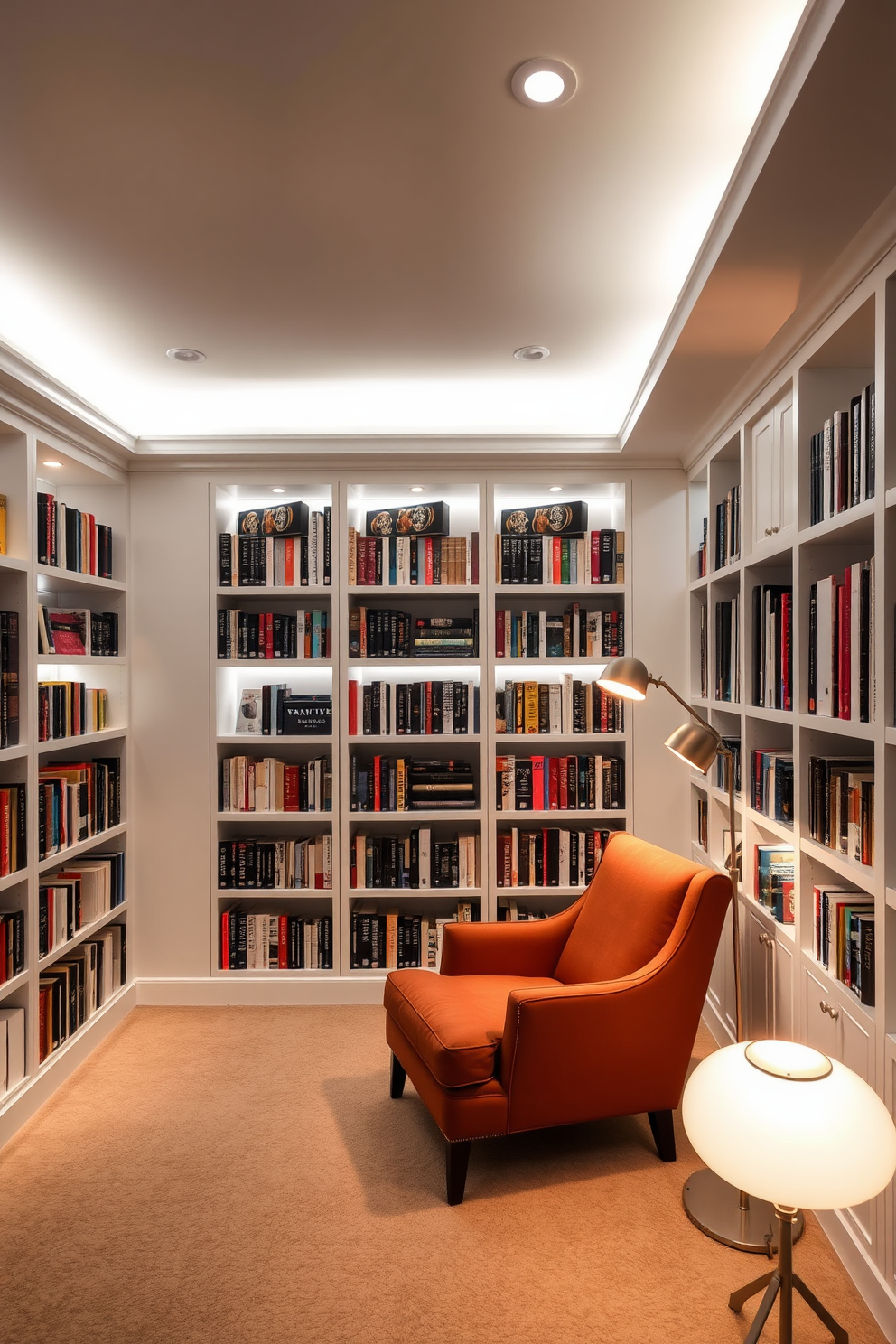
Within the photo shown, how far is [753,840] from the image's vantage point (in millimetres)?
2965

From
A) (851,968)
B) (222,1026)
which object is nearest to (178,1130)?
(222,1026)

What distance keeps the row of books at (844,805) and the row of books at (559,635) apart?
5.04ft

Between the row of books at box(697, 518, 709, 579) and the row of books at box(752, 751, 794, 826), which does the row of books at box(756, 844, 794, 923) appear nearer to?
the row of books at box(752, 751, 794, 826)

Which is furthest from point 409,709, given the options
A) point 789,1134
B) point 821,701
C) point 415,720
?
point 789,1134

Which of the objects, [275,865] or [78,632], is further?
[275,865]

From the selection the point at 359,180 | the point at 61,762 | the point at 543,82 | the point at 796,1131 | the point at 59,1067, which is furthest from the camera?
the point at 61,762

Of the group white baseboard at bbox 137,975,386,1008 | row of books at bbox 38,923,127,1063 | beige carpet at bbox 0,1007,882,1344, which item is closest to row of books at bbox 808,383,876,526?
beige carpet at bbox 0,1007,882,1344

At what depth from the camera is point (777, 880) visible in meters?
2.71

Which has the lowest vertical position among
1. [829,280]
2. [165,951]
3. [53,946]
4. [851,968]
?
[165,951]

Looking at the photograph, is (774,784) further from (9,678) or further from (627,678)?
(9,678)

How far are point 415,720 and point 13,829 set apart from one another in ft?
5.57

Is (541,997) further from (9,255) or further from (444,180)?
(9,255)

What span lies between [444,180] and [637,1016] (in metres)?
2.30

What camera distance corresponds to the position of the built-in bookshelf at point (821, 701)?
6.22 feet
